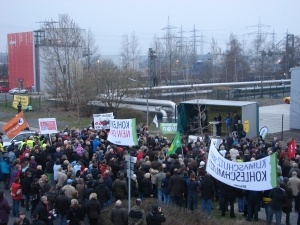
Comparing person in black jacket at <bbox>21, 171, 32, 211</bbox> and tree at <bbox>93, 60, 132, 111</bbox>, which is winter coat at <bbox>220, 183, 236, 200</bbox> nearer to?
person in black jacket at <bbox>21, 171, 32, 211</bbox>

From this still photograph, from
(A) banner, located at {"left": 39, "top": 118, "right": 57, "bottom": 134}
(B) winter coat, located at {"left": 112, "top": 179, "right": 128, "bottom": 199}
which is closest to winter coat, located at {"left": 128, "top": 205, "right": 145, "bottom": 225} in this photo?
(B) winter coat, located at {"left": 112, "top": 179, "right": 128, "bottom": 199}

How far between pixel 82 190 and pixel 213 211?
4.04 metres

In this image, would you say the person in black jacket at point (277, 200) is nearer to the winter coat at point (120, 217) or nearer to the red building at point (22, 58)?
the winter coat at point (120, 217)

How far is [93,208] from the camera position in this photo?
44.6 ft

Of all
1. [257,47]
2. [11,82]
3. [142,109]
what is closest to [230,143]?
[142,109]

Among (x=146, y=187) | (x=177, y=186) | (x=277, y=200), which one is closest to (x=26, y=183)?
(x=146, y=187)

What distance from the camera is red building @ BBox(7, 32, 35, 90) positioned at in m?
74.9

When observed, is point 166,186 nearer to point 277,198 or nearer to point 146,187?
point 146,187

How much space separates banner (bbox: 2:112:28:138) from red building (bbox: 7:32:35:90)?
162 ft

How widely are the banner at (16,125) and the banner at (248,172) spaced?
13.4m

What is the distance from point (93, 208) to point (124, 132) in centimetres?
588

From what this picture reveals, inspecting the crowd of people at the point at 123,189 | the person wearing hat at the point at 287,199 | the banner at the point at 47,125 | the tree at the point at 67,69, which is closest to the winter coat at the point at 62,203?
the crowd of people at the point at 123,189

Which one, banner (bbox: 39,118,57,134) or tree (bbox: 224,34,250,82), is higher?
tree (bbox: 224,34,250,82)

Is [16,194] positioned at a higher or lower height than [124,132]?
lower
